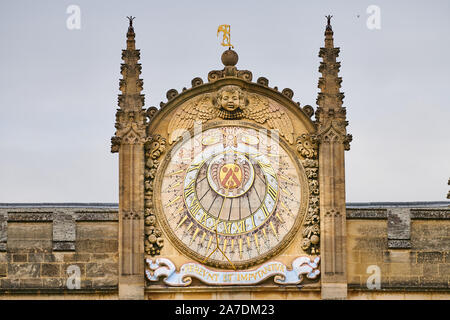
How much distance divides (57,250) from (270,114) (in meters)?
6.62

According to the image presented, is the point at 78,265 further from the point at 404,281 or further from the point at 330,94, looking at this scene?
the point at 404,281

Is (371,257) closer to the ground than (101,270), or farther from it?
farther from it

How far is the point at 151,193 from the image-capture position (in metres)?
42.3

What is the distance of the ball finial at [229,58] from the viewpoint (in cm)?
4300

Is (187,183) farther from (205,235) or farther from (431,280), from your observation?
(431,280)

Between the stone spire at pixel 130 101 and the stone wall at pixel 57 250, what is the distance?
6.78 ft

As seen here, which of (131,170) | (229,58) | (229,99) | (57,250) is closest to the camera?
(57,250)

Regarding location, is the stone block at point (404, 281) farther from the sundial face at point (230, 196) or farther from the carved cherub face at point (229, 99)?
the carved cherub face at point (229, 99)

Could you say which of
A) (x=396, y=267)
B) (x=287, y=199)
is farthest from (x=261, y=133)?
(x=396, y=267)

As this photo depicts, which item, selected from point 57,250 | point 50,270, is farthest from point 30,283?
point 57,250

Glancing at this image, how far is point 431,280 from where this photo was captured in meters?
42.0

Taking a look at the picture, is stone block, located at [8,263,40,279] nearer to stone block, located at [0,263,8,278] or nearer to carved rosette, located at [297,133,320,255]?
stone block, located at [0,263,8,278]

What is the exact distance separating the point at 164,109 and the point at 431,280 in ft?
27.1

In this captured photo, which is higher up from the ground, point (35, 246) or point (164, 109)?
point (164, 109)
